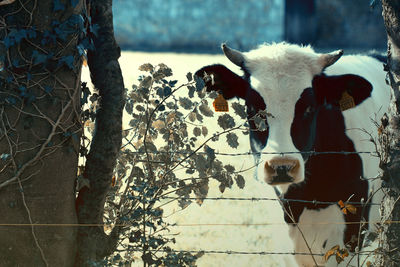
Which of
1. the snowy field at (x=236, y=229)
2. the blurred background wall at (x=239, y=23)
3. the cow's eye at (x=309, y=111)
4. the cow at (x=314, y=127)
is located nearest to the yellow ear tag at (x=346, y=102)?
the cow at (x=314, y=127)

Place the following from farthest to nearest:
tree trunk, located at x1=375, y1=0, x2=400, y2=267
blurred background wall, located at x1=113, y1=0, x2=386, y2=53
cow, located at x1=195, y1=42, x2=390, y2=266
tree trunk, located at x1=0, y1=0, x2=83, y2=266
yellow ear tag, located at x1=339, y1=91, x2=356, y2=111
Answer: blurred background wall, located at x1=113, y1=0, x2=386, y2=53, yellow ear tag, located at x1=339, y1=91, x2=356, y2=111, cow, located at x1=195, y1=42, x2=390, y2=266, tree trunk, located at x1=375, y1=0, x2=400, y2=267, tree trunk, located at x1=0, y1=0, x2=83, y2=266

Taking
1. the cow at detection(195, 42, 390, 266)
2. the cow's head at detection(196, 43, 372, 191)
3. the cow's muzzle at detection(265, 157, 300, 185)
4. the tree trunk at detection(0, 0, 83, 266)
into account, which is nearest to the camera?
the tree trunk at detection(0, 0, 83, 266)

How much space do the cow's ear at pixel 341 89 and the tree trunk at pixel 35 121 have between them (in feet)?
6.05

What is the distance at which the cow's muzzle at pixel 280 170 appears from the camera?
4109 millimetres

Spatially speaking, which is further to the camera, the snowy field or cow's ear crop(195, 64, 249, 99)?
the snowy field

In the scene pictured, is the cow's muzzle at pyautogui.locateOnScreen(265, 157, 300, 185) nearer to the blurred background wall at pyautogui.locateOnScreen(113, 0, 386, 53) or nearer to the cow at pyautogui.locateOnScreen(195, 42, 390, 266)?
the cow at pyautogui.locateOnScreen(195, 42, 390, 266)

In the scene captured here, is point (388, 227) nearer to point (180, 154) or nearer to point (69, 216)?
point (180, 154)

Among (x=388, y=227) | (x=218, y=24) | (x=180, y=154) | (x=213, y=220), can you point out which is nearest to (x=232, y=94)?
(x=180, y=154)

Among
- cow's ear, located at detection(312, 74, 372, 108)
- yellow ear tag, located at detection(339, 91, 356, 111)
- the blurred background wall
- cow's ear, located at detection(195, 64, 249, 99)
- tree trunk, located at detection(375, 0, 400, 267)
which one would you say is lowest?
tree trunk, located at detection(375, 0, 400, 267)

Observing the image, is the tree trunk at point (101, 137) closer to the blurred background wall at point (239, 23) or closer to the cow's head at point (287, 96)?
the cow's head at point (287, 96)

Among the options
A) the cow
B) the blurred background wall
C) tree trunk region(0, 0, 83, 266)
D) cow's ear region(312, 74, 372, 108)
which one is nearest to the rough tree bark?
tree trunk region(0, 0, 83, 266)

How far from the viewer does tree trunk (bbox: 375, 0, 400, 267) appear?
355 centimetres

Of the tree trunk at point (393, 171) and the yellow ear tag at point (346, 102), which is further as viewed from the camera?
the yellow ear tag at point (346, 102)

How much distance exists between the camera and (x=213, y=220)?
24.9 feet
